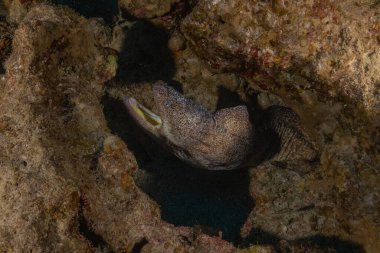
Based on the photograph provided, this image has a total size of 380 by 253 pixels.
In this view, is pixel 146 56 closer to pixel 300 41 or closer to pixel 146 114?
pixel 146 114

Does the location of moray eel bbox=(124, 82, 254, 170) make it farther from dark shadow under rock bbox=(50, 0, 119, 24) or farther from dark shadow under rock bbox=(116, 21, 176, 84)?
dark shadow under rock bbox=(50, 0, 119, 24)

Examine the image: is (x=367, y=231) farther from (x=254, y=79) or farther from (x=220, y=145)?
(x=254, y=79)

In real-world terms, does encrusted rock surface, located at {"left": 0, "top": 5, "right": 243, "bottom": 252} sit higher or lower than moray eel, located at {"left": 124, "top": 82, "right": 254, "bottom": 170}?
lower

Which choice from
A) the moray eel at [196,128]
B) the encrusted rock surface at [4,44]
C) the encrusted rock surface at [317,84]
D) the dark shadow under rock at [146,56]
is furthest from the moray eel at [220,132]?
the encrusted rock surface at [4,44]

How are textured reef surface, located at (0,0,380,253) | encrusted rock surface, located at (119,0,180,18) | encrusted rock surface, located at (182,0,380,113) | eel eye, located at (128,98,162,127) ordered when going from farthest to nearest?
encrusted rock surface, located at (119,0,180,18) → eel eye, located at (128,98,162,127) → encrusted rock surface, located at (182,0,380,113) → textured reef surface, located at (0,0,380,253)

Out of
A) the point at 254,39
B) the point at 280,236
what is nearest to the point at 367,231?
the point at 280,236

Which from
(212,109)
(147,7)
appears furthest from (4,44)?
(212,109)

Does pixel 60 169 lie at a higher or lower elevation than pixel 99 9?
lower

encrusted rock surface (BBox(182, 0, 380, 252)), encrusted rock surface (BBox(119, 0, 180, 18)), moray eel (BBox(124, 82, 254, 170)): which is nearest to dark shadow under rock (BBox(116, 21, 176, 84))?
encrusted rock surface (BBox(119, 0, 180, 18))
